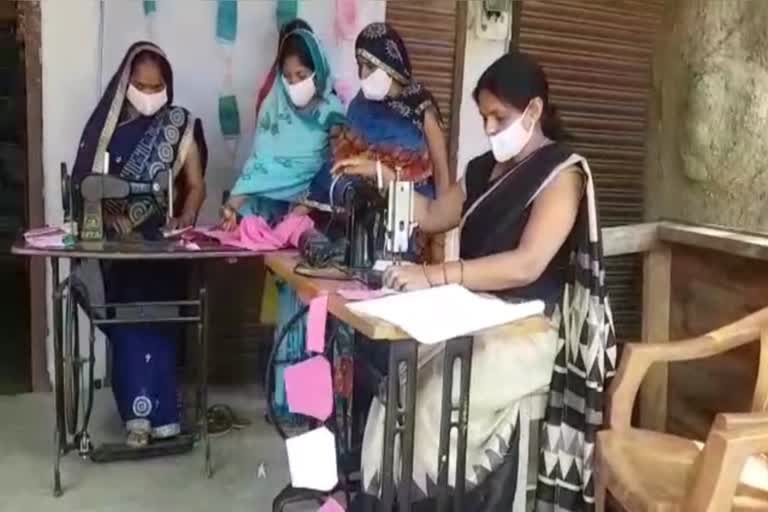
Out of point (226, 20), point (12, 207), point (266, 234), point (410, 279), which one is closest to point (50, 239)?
point (266, 234)

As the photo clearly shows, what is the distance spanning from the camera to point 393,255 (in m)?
2.40

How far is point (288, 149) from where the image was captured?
125 inches

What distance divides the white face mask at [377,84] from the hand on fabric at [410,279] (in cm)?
95

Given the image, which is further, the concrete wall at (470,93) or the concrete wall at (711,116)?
the concrete wall at (470,93)

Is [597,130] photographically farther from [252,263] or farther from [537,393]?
[537,393]

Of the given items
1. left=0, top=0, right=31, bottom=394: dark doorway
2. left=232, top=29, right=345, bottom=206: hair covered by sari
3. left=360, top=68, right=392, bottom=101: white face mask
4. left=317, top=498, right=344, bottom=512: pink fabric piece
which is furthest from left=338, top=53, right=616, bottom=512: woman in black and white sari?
left=0, top=0, right=31, bottom=394: dark doorway

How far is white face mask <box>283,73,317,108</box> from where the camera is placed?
10.1 feet

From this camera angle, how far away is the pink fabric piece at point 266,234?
2.83 meters

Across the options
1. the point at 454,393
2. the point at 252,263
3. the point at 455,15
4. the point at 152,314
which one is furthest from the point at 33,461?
the point at 455,15

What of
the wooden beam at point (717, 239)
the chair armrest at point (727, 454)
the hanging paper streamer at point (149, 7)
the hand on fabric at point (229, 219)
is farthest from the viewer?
the hanging paper streamer at point (149, 7)

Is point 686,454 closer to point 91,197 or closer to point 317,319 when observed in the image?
point 317,319

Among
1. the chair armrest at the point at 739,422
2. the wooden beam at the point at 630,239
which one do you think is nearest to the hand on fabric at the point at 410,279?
the chair armrest at the point at 739,422

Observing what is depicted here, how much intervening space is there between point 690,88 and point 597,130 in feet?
1.68

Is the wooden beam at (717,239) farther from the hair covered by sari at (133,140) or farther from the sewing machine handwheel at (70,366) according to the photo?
the sewing machine handwheel at (70,366)
